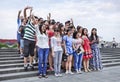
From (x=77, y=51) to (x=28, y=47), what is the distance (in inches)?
78.9

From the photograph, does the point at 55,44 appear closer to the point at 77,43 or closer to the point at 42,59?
the point at 42,59

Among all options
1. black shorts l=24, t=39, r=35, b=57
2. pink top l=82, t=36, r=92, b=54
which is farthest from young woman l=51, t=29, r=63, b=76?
pink top l=82, t=36, r=92, b=54

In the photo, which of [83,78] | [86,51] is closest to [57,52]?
[83,78]

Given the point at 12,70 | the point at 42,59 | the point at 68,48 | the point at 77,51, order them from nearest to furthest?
the point at 42,59
the point at 12,70
the point at 68,48
the point at 77,51

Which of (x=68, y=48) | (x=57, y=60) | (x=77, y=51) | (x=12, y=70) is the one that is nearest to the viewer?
(x=12, y=70)

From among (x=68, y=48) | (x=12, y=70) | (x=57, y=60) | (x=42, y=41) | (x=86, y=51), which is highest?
(x=42, y=41)

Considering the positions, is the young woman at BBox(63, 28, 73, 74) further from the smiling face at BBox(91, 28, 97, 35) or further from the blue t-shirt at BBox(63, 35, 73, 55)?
the smiling face at BBox(91, 28, 97, 35)

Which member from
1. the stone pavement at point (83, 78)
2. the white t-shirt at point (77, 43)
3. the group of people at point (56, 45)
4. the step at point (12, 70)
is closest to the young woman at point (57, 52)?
the group of people at point (56, 45)

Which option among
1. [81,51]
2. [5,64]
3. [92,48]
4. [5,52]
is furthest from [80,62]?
[5,52]

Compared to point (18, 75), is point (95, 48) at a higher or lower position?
higher

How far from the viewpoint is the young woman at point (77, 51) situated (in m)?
10.6

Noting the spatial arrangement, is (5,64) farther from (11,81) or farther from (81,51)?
(81,51)

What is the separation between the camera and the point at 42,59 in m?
9.25

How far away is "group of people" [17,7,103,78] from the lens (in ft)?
30.8
